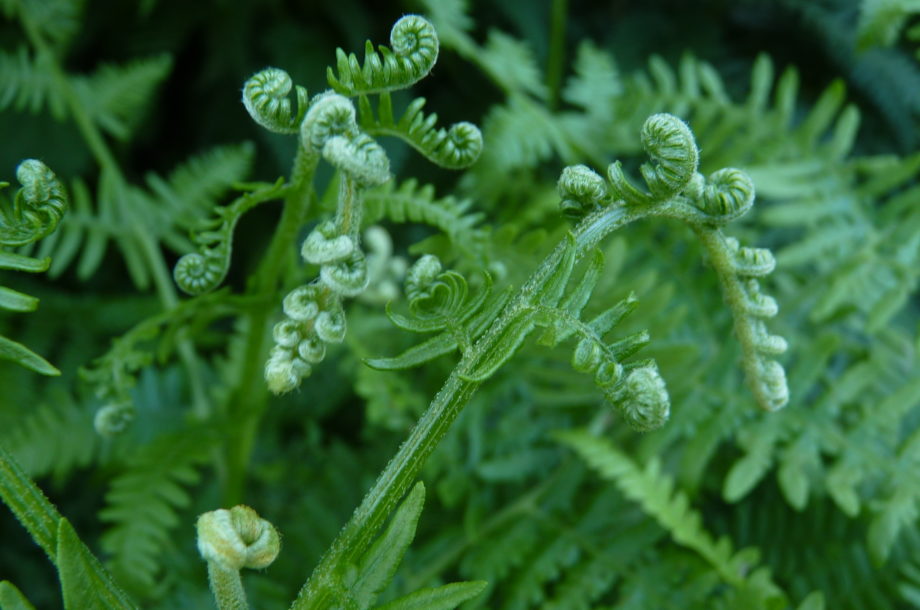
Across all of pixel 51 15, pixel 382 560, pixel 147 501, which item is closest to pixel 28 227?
pixel 382 560

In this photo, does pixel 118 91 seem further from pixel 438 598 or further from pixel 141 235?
pixel 438 598

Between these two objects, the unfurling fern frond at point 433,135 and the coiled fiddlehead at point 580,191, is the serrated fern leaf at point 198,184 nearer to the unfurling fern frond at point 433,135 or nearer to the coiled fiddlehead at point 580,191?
the unfurling fern frond at point 433,135

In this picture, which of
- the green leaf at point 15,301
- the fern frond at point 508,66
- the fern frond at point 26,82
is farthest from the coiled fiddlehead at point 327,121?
the fern frond at point 26,82

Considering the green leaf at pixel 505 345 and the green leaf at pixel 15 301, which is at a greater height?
the green leaf at pixel 505 345

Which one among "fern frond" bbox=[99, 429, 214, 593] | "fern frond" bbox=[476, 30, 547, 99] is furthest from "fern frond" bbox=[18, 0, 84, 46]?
"fern frond" bbox=[99, 429, 214, 593]

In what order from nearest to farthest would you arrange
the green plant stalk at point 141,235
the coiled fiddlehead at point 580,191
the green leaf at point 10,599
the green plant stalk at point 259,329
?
1. the green leaf at point 10,599
2. the coiled fiddlehead at point 580,191
3. the green plant stalk at point 259,329
4. the green plant stalk at point 141,235

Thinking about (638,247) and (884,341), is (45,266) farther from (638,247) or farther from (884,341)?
(884,341)
